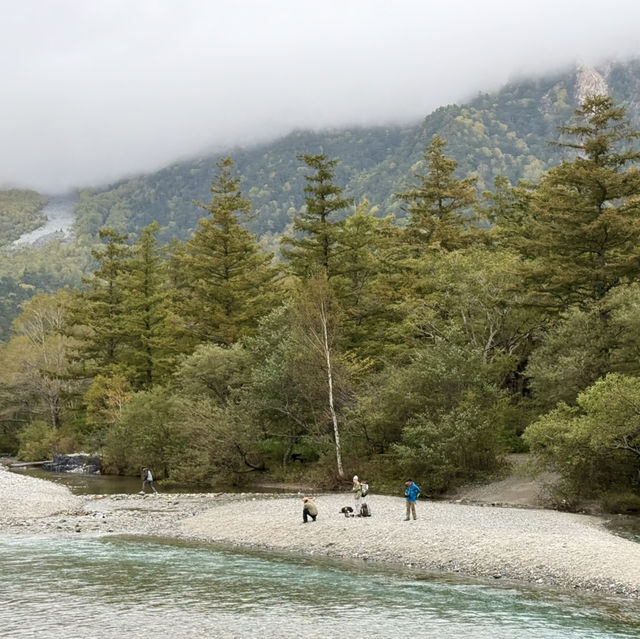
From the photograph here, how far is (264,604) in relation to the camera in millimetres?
18047

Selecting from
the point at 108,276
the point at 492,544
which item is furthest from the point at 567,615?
the point at 108,276

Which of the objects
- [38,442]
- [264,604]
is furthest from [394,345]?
[38,442]

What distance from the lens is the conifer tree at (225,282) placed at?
57.2 meters

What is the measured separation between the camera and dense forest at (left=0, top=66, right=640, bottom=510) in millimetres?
33969

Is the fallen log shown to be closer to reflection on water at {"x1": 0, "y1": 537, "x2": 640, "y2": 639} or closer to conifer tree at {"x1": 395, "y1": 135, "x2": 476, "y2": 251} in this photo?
conifer tree at {"x1": 395, "y1": 135, "x2": 476, "y2": 251}

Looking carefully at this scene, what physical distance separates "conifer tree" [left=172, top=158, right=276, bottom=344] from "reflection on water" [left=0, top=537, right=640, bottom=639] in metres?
34.5

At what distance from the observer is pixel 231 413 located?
44.6 meters

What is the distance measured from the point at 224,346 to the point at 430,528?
31.5 m

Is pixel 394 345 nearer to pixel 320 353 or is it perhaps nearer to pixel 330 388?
pixel 320 353

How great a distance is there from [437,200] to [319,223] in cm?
1255

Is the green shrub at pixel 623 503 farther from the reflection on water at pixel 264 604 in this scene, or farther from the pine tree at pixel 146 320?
the pine tree at pixel 146 320

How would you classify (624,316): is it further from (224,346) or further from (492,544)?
(224,346)

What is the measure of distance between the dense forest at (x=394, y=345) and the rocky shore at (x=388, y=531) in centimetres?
422

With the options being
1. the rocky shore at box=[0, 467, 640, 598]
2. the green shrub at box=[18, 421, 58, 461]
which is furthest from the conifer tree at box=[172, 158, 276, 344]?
the rocky shore at box=[0, 467, 640, 598]
